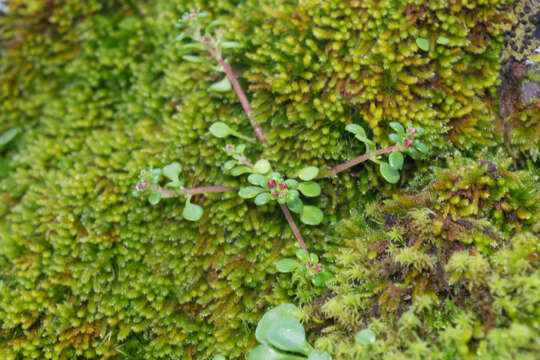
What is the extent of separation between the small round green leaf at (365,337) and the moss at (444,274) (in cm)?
2

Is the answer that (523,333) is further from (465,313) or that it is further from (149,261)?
(149,261)

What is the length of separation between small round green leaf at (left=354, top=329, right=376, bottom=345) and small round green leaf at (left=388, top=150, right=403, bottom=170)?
31.1 inches

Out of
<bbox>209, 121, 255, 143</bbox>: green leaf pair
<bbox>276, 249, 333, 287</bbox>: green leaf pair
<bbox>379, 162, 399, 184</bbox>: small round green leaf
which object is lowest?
<bbox>276, 249, 333, 287</bbox>: green leaf pair

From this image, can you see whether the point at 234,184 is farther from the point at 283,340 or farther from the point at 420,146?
the point at 420,146

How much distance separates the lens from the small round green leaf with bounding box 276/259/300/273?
1848 millimetres

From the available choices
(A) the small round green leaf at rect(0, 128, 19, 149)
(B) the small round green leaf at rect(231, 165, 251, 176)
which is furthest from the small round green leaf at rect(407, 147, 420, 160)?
(A) the small round green leaf at rect(0, 128, 19, 149)

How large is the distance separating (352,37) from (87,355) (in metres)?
2.16

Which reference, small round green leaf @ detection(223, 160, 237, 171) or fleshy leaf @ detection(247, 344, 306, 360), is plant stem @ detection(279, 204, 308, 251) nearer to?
small round green leaf @ detection(223, 160, 237, 171)

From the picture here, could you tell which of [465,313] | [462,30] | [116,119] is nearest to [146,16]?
[116,119]

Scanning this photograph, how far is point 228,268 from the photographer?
2.04 metres

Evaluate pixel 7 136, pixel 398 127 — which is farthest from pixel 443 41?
pixel 7 136

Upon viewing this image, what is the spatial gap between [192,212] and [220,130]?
0.47m

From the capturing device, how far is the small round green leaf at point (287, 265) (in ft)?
6.06

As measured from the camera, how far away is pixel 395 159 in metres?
1.89
